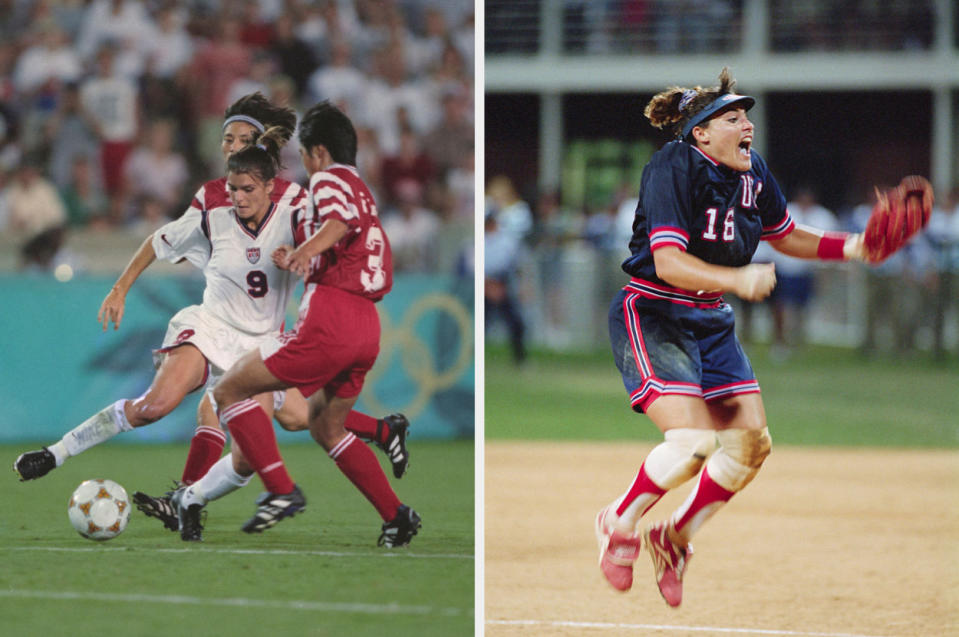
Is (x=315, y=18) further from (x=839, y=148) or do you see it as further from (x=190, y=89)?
(x=839, y=148)

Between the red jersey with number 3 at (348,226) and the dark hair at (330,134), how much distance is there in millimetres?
61

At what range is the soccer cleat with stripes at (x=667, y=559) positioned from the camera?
213 inches

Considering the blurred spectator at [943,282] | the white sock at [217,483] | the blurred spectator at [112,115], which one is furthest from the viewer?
the blurred spectator at [943,282]

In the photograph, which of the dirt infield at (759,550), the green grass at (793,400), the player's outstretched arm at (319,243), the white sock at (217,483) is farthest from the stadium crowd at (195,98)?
the player's outstretched arm at (319,243)

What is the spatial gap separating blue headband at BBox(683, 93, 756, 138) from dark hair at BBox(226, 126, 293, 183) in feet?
5.81

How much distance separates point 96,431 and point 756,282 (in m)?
3.17

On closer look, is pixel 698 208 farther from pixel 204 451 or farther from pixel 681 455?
pixel 204 451

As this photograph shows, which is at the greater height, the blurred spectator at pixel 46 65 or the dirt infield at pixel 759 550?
the blurred spectator at pixel 46 65

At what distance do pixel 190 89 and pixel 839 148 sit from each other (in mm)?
16811

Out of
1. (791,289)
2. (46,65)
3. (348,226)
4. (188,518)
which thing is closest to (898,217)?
(348,226)

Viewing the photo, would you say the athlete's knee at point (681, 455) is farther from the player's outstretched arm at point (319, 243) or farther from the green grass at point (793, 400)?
the green grass at point (793, 400)

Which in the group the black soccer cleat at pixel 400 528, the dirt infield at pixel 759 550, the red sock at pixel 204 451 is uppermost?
the red sock at pixel 204 451

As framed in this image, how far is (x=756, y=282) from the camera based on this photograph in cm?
463

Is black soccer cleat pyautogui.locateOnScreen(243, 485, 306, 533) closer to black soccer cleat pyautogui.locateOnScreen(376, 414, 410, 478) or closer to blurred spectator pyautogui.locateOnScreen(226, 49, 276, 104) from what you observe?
black soccer cleat pyautogui.locateOnScreen(376, 414, 410, 478)
